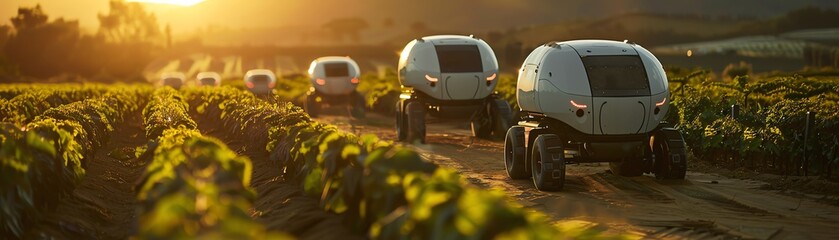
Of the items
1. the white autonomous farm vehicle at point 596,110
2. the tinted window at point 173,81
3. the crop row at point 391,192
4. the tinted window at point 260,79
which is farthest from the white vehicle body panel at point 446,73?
the tinted window at point 173,81

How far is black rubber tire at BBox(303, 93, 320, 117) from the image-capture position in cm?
3866

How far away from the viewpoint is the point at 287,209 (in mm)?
12461

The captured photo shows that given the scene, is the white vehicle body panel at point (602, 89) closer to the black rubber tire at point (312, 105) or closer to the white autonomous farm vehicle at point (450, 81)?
the white autonomous farm vehicle at point (450, 81)

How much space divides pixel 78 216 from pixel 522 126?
7064 mm

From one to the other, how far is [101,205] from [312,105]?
25.2 m

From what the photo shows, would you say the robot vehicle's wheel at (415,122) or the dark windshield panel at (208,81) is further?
the dark windshield panel at (208,81)

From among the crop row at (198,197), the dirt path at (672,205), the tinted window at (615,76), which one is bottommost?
the dirt path at (672,205)

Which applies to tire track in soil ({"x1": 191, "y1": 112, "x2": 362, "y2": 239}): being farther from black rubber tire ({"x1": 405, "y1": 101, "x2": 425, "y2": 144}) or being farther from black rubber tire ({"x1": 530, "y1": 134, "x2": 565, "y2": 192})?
black rubber tire ({"x1": 405, "y1": 101, "x2": 425, "y2": 144})

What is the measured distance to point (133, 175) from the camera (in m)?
17.8

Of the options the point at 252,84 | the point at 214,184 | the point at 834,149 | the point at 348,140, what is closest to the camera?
the point at 214,184

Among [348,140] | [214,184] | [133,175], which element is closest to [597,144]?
[348,140]

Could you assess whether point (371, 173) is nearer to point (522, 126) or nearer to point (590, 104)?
point (590, 104)

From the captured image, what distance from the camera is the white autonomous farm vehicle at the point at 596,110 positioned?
15648 millimetres

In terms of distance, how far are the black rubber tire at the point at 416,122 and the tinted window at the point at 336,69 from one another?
1453cm
